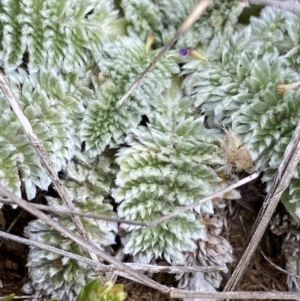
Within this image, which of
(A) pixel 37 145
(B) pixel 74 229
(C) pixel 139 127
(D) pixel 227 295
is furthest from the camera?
(C) pixel 139 127

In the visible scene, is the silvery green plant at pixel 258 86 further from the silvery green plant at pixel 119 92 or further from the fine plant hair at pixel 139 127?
the silvery green plant at pixel 119 92

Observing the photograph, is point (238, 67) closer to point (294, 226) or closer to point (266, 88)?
point (266, 88)

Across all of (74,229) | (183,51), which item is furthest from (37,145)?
(183,51)

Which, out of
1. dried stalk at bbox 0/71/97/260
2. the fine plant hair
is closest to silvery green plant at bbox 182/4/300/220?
the fine plant hair

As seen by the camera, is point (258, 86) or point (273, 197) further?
point (258, 86)

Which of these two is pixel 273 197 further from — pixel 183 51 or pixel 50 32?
pixel 50 32

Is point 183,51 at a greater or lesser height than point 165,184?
greater

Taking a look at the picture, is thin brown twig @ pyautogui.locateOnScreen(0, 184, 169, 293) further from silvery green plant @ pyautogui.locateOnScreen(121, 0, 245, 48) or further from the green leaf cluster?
silvery green plant @ pyautogui.locateOnScreen(121, 0, 245, 48)

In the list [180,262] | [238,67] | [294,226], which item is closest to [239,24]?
[238,67]


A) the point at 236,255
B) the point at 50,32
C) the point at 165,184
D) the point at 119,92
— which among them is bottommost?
the point at 236,255
